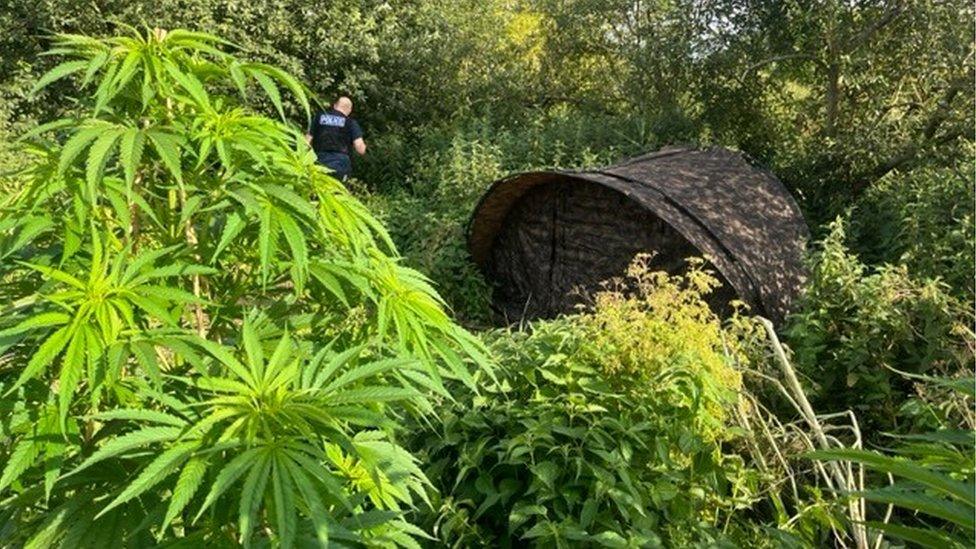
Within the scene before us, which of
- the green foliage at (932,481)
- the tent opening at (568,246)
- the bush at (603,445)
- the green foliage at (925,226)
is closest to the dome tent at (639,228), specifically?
the tent opening at (568,246)

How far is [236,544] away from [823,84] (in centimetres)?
732

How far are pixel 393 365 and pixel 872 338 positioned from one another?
3.05 meters

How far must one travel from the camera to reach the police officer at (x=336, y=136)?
26.9ft

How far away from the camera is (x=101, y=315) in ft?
4.21

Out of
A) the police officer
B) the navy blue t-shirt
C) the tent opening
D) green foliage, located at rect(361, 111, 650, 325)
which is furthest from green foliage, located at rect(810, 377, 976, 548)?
the navy blue t-shirt

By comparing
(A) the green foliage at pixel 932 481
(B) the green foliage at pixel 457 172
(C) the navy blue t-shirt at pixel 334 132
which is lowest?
(B) the green foliage at pixel 457 172

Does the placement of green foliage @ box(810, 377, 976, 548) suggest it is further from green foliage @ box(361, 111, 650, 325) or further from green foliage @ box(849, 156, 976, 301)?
green foliage @ box(361, 111, 650, 325)

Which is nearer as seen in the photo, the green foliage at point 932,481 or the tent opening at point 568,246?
the green foliage at point 932,481

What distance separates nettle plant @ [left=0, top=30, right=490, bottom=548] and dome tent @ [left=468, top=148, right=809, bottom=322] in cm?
309

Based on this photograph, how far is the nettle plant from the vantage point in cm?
123

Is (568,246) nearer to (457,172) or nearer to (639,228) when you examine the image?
(639,228)

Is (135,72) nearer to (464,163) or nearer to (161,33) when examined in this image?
(161,33)

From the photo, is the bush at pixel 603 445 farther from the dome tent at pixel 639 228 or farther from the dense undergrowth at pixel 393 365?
the dome tent at pixel 639 228

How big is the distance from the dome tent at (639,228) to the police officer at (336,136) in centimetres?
234
